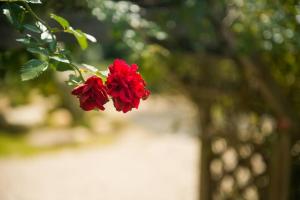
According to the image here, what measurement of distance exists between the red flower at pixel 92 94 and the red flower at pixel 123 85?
0.02 m

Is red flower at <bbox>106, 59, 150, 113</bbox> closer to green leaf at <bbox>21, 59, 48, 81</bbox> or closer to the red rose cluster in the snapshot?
the red rose cluster

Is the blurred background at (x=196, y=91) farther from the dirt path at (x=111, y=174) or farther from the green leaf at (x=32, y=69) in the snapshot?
the green leaf at (x=32, y=69)

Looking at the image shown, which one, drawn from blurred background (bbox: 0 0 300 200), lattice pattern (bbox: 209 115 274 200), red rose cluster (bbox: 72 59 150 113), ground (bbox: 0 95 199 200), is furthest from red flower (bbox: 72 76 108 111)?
ground (bbox: 0 95 199 200)

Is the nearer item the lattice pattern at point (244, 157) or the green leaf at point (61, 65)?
the green leaf at point (61, 65)

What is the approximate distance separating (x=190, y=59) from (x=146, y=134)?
4841mm

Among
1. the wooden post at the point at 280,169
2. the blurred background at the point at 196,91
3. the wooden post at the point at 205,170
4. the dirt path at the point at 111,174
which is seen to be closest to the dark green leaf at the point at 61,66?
the blurred background at the point at 196,91

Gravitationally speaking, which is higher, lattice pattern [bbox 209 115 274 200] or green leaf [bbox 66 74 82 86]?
green leaf [bbox 66 74 82 86]

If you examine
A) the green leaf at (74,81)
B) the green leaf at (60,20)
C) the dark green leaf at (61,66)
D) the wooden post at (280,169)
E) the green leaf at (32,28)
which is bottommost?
→ the wooden post at (280,169)

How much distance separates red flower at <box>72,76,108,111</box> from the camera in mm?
1122

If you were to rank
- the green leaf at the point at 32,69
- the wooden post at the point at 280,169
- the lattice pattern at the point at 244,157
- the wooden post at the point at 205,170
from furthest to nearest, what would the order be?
1. the wooden post at the point at 205,170
2. the lattice pattern at the point at 244,157
3. the wooden post at the point at 280,169
4. the green leaf at the point at 32,69

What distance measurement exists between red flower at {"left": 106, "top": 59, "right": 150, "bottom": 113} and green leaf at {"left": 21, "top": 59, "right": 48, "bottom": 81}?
0.16 meters

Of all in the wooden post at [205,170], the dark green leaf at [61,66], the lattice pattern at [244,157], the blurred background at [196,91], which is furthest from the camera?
the wooden post at [205,170]

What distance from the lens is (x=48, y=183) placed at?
5996mm

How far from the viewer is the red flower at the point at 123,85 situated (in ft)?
3.68
